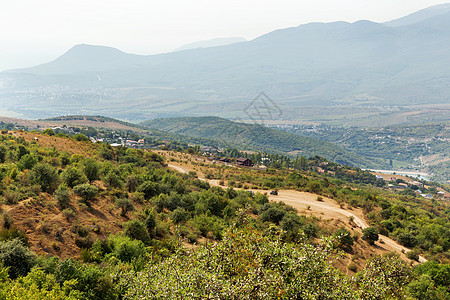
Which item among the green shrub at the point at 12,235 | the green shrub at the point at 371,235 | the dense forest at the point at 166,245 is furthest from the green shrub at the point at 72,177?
the green shrub at the point at 371,235

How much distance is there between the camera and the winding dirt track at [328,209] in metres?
25.5

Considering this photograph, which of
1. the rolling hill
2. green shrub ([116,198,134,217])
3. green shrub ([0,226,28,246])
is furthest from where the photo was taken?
the rolling hill

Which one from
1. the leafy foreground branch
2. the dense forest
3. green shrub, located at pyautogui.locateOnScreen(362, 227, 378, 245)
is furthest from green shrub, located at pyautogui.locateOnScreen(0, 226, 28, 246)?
green shrub, located at pyautogui.locateOnScreen(362, 227, 378, 245)

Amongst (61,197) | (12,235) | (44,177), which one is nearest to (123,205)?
(61,197)

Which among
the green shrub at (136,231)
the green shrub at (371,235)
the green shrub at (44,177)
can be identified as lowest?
the green shrub at (371,235)

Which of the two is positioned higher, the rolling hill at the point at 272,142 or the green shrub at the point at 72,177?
the green shrub at the point at 72,177

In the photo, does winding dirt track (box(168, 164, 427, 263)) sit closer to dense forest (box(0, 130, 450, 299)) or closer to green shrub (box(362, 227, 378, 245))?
green shrub (box(362, 227, 378, 245))

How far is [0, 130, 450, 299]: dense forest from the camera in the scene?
21.6ft

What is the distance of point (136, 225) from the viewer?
53.4 ft

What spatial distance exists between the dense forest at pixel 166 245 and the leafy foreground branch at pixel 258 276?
1.3 inches

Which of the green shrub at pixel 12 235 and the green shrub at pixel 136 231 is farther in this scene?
the green shrub at pixel 136 231

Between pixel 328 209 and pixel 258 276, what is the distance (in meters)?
29.2

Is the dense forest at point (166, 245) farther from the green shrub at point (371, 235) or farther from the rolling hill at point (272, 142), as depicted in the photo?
the rolling hill at point (272, 142)

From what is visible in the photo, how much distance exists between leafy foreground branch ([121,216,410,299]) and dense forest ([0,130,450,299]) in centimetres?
3
